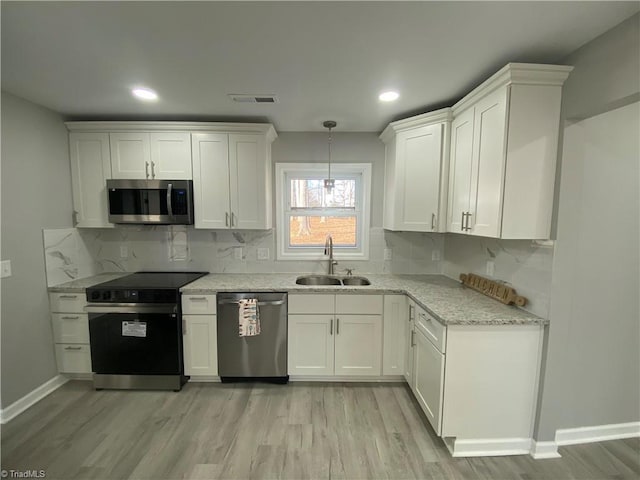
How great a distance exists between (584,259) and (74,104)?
13.2 feet

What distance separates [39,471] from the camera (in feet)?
5.34

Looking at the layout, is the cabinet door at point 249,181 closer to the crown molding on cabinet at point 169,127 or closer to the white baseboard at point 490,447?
the crown molding on cabinet at point 169,127

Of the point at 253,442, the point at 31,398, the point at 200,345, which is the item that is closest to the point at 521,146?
the point at 253,442

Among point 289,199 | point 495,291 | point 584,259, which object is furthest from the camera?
point 289,199

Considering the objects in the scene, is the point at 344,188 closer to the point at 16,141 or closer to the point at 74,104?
the point at 74,104

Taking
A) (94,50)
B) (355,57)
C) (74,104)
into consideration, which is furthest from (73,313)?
(355,57)

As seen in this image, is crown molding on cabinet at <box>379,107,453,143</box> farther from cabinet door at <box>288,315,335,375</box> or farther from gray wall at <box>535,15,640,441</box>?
cabinet door at <box>288,315,335,375</box>

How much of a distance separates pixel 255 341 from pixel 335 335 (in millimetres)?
734

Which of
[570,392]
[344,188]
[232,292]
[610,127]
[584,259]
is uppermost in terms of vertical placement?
[610,127]

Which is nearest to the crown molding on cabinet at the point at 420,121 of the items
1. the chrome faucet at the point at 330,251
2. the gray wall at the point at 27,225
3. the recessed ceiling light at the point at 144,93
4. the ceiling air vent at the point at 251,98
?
the ceiling air vent at the point at 251,98

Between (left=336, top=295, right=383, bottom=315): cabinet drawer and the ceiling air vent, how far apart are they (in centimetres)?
176

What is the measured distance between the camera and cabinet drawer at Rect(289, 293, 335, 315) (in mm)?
2424

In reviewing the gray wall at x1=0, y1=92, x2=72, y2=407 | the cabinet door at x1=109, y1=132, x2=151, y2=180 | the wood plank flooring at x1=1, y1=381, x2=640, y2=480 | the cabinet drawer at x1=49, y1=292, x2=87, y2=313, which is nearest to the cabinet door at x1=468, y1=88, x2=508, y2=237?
the wood plank flooring at x1=1, y1=381, x2=640, y2=480

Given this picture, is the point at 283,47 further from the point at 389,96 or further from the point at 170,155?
the point at 170,155
